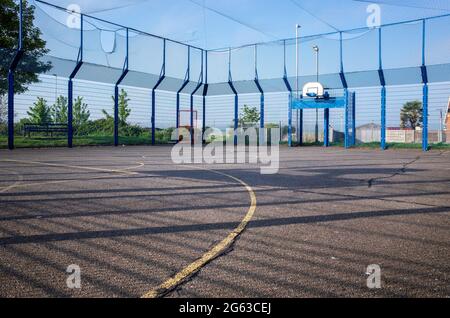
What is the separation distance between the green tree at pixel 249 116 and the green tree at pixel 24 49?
15.9 metres

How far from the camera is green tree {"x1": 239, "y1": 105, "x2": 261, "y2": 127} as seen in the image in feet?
100

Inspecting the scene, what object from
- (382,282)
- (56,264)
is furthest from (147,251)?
(382,282)

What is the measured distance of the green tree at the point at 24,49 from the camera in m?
18.0

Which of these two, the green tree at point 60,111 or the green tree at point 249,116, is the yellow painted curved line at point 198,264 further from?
the green tree at point 249,116

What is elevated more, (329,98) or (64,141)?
(329,98)

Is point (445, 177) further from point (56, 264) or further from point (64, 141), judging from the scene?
point (64, 141)

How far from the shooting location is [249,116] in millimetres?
32531

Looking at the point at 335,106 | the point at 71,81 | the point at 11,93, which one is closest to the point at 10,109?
the point at 11,93

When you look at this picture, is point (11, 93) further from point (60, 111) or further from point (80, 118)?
point (80, 118)

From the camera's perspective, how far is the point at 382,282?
267cm

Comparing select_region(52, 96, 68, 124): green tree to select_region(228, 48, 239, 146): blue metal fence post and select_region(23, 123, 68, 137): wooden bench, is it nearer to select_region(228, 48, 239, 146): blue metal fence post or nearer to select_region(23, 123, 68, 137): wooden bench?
select_region(23, 123, 68, 137): wooden bench

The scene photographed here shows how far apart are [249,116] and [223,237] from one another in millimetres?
29248

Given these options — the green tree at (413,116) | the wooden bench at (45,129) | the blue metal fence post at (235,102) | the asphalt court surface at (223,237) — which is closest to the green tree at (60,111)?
the wooden bench at (45,129)
